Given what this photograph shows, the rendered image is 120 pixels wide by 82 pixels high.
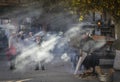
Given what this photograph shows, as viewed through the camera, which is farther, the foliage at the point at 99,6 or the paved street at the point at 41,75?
the paved street at the point at 41,75

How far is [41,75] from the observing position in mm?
13523

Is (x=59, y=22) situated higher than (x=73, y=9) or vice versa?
(x=73, y=9)

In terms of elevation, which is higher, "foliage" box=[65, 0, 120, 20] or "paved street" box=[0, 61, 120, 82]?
"foliage" box=[65, 0, 120, 20]

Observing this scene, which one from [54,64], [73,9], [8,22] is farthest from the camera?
[8,22]

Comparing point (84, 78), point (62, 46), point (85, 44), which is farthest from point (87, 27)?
point (84, 78)

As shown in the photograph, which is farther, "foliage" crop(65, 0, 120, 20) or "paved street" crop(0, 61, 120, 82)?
"paved street" crop(0, 61, 120, 82)

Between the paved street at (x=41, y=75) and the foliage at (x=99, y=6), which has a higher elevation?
the foliage at (x=99, y=6)

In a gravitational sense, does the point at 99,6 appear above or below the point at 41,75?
above

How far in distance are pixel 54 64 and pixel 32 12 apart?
15.4 m

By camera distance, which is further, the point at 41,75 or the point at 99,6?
the point at 41,75

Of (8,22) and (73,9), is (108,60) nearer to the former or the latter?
(73,9)

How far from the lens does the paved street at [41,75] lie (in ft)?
41.5

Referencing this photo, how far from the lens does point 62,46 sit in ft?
74.7

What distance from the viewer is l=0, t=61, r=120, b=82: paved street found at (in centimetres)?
1265
